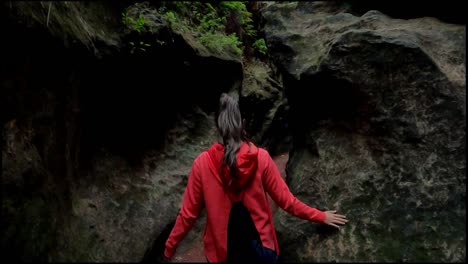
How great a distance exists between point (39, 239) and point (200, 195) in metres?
2.04

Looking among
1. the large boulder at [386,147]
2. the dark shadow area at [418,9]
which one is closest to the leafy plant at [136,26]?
the large boulder at [386,147]

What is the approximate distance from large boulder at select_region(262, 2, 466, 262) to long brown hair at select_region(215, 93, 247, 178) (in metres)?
2.12

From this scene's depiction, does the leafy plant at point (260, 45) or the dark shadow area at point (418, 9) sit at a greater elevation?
the dark shadow area at point (418, 9)

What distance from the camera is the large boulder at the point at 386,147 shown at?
13.3 ft

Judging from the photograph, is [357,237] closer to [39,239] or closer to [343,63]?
[343,63]

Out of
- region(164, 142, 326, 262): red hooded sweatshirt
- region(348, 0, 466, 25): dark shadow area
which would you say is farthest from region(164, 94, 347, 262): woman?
region(348, 0, 466, 25): dark shadow area

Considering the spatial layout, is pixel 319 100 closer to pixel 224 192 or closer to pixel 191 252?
pixel 224 192

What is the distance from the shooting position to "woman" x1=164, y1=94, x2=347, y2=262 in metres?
3.04

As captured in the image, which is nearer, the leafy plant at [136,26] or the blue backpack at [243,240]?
the blue backpack at [243,240]

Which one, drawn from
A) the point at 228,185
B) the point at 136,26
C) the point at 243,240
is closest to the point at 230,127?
the point at 228,185

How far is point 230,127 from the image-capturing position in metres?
3.06

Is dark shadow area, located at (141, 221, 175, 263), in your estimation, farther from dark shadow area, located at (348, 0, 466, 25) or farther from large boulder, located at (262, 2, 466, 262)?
dark shadow area, located at (348, 0, 466, 25)

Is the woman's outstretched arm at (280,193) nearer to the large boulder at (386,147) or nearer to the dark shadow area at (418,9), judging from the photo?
the large boulder at (386,147)

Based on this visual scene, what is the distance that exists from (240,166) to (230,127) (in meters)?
0.36
